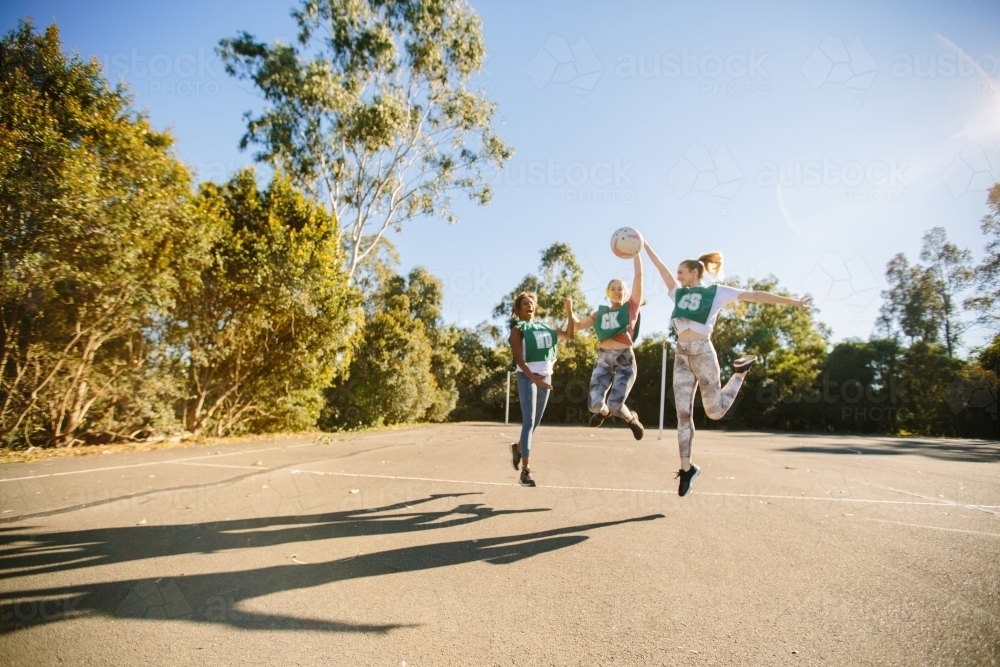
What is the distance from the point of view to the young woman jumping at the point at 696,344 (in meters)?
4.19

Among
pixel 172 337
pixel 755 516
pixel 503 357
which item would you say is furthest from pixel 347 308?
pixel 503 357

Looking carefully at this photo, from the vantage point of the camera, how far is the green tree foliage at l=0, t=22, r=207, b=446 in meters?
7.91

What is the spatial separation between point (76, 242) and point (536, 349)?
8.25 m

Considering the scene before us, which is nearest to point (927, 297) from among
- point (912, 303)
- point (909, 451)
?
point (912, 303)

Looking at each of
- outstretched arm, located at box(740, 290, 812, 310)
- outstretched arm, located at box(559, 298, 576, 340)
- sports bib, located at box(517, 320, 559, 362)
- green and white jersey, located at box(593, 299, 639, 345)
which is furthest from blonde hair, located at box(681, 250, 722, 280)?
sports bib, located at box(517, 320, 559, 362)

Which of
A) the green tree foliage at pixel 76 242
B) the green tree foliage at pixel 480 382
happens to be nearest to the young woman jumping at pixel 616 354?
the green tree foliage at pixel 76 242

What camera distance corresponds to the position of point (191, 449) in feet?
33.7

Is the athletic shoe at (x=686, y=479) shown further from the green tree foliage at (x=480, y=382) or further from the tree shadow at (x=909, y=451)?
the green tree foliage at (x=480, y=382)

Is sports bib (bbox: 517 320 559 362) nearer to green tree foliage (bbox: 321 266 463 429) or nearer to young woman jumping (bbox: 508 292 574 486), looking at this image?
young woman jumping (bbox: 508 292 574 486)

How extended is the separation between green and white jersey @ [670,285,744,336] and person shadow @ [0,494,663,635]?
1707 mm

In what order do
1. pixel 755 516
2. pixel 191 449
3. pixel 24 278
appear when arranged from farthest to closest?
1. pixel 191 449
2. pixel 24 278
3. pixel 755 516

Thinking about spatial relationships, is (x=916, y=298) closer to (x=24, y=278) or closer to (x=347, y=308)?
(x=347, y=308)

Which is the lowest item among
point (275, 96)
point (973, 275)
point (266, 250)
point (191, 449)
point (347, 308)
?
point (191, 449)

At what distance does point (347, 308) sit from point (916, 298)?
41402 millimetres
